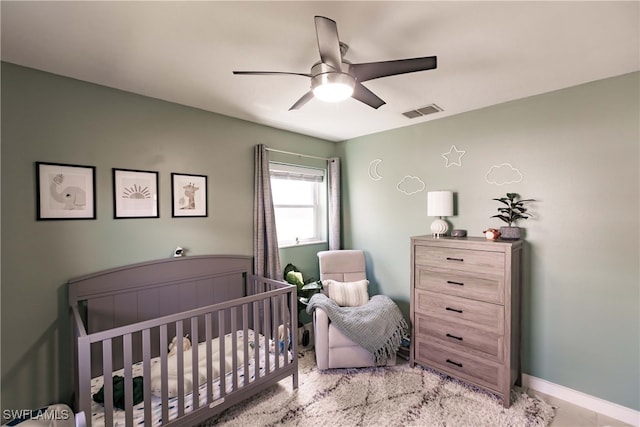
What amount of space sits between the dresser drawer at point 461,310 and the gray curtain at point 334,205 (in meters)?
1.32

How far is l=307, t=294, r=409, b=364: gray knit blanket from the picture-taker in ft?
8.75

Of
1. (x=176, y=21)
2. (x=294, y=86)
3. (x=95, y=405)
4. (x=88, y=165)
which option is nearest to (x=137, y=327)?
(x=95, y=405)

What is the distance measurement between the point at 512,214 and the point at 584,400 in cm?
150

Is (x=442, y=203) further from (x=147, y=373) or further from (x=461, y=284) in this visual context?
(x=147, y=373)

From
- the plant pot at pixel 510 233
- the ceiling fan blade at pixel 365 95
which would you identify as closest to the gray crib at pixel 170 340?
the ceiling fan blade at pixel 365 95

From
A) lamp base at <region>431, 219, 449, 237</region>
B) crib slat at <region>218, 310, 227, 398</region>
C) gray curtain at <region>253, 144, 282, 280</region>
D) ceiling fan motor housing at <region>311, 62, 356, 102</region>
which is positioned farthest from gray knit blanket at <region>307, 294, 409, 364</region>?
ceiling fan motor housing at <region>311, 62, 356, 102</region>

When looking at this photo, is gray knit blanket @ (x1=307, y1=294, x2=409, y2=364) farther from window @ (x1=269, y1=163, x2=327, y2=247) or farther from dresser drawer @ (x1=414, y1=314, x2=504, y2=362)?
window @ (x1=269, y1=163, x2=327, y2=247)

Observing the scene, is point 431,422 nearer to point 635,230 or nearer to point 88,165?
point 635,230

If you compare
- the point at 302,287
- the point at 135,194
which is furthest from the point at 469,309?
the point at 135,194

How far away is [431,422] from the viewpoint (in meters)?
2.09

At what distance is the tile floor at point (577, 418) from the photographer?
6.86 feet

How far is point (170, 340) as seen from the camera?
2510 mm

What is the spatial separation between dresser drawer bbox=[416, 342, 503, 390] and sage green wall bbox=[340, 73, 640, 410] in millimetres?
502

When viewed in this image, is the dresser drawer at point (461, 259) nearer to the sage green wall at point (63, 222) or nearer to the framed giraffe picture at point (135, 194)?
the sage green wall at point (63, 222)
